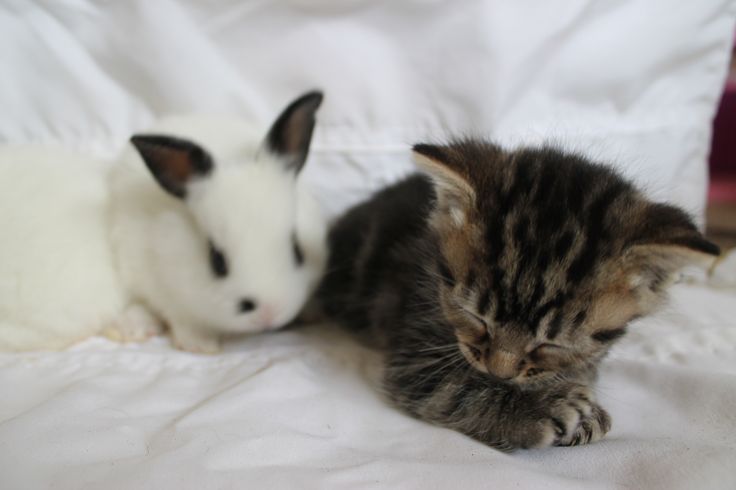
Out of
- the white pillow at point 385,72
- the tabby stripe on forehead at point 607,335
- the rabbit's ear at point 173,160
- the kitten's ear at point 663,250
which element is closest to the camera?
the kitten's ear at point 663,250

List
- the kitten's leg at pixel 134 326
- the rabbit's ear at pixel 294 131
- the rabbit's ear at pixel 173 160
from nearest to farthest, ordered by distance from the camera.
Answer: the rabbit's ear at pixel 173 160 → the rabbit's ear at pixel 294 131 → the kitten's leg at pixel 134 326

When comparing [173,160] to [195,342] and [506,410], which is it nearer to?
[195,342]

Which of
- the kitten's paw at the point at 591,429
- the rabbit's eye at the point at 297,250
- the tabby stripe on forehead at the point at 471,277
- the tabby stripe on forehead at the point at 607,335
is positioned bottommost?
the kitten's paw at the point at 591,429

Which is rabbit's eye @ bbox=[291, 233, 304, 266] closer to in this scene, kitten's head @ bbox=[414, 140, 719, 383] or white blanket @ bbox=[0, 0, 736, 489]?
white blanket @ bbox=[0, 0, 736, 489]

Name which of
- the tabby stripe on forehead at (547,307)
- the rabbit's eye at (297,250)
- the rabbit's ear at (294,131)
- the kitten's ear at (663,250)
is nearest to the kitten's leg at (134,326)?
the rabbit's eye at (297,250)

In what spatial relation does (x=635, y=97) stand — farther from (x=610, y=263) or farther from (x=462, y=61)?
(x=610, y=263)

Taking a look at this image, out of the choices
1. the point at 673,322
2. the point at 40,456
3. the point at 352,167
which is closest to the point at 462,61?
the point at 352,167

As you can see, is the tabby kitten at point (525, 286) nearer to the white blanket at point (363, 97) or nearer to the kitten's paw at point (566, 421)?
the kitten's paw at point (566, 421)
